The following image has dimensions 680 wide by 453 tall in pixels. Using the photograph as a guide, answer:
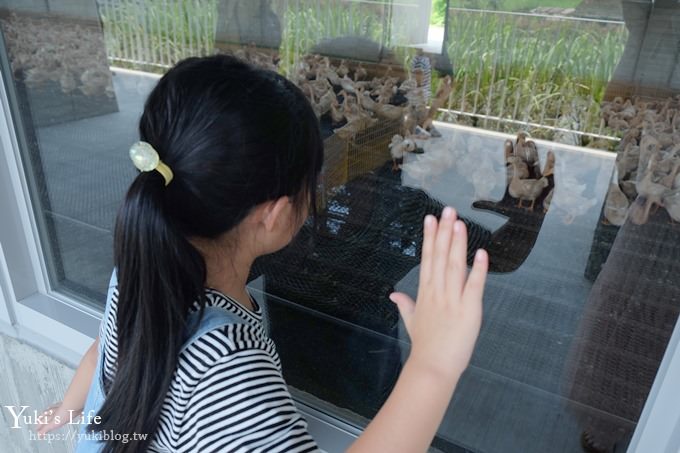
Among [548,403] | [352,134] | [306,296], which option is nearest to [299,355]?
[306,296]

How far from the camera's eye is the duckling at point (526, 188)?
1.02 meters

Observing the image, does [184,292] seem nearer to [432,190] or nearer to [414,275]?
[414,275]

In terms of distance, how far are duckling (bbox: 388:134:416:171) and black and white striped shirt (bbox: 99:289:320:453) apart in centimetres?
68

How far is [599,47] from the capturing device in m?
0.94

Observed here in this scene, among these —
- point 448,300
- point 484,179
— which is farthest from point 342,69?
point 448,300

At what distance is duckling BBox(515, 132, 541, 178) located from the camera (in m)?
1.04

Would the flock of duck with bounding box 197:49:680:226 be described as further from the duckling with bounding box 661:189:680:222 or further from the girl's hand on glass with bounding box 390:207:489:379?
the girl's hand on glass with bounding box 390:207:489:379

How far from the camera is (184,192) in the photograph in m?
0.49

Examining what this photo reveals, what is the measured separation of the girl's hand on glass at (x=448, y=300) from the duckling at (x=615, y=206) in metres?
0.58

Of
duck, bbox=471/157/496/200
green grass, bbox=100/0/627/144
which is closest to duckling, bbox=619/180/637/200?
green grass, bbox=100/0/627/144

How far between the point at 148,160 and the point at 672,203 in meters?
0.72

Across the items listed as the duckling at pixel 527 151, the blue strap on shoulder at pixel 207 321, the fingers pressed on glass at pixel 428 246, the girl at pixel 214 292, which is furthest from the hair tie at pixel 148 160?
the duckling at pixel 527 151

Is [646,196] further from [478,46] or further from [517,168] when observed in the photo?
[478,46]

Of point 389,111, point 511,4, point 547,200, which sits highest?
point 511,4
